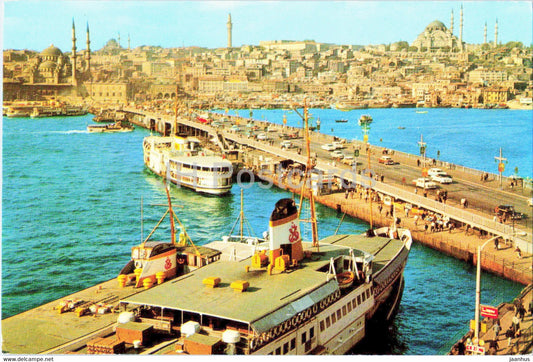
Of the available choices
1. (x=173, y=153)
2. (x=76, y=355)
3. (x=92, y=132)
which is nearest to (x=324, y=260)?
(x=76, y=355)

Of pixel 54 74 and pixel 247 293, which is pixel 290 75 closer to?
pixel 54 74

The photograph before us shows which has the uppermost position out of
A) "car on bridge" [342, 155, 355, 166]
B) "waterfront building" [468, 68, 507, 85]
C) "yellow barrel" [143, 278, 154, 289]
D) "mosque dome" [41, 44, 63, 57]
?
"mosque dome" [41, 44, 63, 57]

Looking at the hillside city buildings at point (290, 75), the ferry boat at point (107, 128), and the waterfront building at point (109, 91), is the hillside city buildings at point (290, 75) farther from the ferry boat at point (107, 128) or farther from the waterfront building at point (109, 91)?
the ferry boat at point (107, 128)

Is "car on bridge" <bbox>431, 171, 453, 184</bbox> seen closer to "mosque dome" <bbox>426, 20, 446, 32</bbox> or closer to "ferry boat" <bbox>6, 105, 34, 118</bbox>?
"mosque dome" <bbox>426, 20, 446, 32</bbox>

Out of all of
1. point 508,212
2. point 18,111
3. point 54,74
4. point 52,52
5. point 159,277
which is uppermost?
point 52,52

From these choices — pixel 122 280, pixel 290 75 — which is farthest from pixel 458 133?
pixel 290 75

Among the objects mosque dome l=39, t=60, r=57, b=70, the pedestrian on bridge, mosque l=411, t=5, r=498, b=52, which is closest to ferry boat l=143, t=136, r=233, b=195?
the pedestrian on bridge

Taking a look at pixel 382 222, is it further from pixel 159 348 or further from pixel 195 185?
pixel 159 348
